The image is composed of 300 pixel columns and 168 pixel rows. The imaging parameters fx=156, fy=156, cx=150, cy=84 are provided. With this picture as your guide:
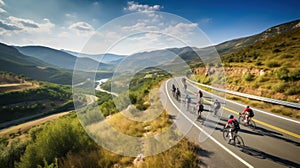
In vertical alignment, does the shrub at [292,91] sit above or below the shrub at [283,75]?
below

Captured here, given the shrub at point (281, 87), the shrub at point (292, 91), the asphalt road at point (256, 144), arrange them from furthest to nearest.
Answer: the shrub at point (281, 87) → the shrub at point (292, 91) → the asphalt road at point (256, 144)

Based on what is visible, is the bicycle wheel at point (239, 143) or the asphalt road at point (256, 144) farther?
the bicycle wheel at point (239, 143)

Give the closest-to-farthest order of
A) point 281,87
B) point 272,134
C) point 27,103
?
point 272,134 < point 281,87 < point 27,103

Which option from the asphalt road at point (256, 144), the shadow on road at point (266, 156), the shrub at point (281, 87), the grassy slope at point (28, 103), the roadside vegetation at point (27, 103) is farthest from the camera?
the roadside vegetation at point (27, 103)

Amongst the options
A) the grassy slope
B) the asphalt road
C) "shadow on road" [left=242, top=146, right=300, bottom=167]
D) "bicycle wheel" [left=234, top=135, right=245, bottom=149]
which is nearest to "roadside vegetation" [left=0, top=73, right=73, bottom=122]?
the grassy slope

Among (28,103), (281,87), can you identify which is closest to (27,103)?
(28,103)

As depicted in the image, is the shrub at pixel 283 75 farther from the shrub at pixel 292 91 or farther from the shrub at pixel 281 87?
the shrub at pixel 292 91

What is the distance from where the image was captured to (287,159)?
475cm

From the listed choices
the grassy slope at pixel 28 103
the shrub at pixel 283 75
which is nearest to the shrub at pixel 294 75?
the shrub at pixel 283 75

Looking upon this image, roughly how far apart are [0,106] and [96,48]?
102 m

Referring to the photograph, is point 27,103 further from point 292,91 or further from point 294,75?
point 294,75

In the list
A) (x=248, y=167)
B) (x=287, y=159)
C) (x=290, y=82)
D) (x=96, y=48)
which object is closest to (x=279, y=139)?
(x=287, y=159)

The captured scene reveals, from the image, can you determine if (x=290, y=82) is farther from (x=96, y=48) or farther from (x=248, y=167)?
(x=96, y=48)

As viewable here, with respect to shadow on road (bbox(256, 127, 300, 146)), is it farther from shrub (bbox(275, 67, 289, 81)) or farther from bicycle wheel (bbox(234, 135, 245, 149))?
shrub (bbox(275, 67, 289, 81))
